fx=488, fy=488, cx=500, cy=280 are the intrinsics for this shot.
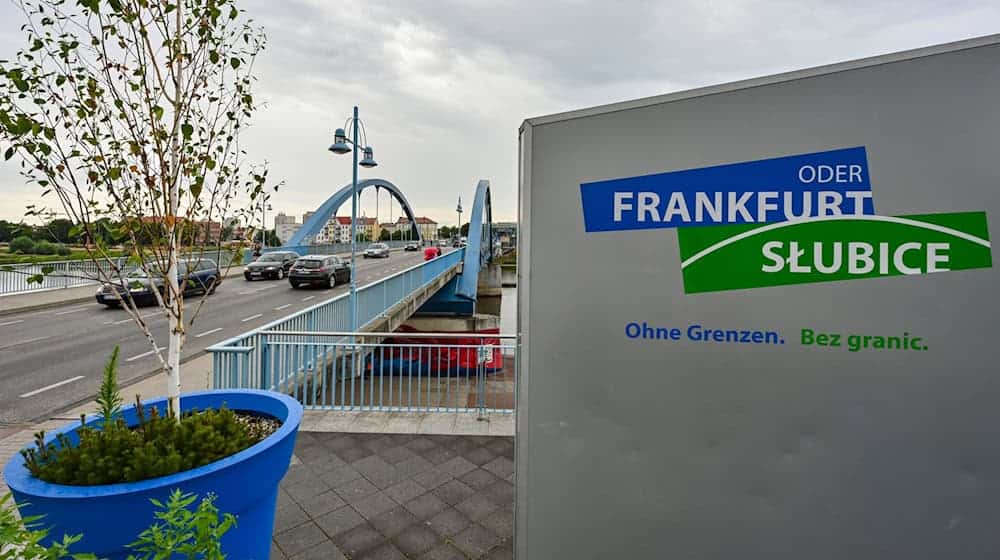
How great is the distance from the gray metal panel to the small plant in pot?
1.38 metres

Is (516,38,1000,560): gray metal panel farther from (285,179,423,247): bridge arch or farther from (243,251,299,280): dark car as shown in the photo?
(285,179,423,247): bridge arch

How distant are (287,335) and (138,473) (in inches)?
170

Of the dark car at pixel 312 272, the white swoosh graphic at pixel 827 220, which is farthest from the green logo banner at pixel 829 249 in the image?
the dark car at pixel 312 272

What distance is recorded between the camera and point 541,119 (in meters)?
1.99

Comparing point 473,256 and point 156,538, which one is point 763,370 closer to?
point 156,538

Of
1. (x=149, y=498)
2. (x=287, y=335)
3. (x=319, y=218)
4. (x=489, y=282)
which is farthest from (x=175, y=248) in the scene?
(x=489, y=282)

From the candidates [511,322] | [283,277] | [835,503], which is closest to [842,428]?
[835,503]

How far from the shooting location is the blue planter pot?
1976mm

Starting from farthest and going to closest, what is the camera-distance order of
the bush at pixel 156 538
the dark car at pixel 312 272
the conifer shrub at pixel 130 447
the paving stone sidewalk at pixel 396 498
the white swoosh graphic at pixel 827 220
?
the dark car at pixel 312 272
the paving stone sidewalk at pixel 396 498
the conifer shrub at pixel 130 447
the white swoosh graphic at pixel 827 220
the bush at pixel 156 538

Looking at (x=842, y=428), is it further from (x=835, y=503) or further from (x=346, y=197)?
(x=346, y=197)

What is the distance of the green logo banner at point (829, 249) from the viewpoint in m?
1.67

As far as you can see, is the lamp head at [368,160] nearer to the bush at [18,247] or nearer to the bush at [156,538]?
the bush at [18,247]

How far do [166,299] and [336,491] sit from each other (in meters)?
2.00

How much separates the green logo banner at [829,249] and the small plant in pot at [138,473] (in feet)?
7.33
